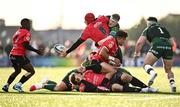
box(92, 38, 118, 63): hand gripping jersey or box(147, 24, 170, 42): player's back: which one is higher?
box(147, 24, 170, 42): player's back

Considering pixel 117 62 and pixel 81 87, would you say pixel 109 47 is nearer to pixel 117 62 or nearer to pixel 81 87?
pixel 117 62

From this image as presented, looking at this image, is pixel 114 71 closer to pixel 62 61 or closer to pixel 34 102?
pixel 34 102

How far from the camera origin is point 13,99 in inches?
515

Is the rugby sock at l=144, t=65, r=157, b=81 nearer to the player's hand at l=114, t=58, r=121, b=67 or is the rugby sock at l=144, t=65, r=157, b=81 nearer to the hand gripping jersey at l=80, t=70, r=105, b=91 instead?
the player's hand at l=114, t=58, r=121, b=67

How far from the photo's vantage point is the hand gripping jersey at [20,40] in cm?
1647

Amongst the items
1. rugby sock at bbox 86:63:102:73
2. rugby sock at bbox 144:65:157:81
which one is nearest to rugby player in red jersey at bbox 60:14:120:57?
rugby sock at bbox 86:63:102:73

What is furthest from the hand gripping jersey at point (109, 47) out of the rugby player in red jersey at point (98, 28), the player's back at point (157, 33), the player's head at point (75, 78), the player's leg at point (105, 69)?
the player's back at point (157, 33)

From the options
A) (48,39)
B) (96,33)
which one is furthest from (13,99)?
(48,39)

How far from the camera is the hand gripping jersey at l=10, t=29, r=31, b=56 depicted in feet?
54.0

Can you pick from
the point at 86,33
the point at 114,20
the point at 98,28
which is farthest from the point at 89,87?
the point at 114,20

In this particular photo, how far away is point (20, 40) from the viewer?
1653 cm

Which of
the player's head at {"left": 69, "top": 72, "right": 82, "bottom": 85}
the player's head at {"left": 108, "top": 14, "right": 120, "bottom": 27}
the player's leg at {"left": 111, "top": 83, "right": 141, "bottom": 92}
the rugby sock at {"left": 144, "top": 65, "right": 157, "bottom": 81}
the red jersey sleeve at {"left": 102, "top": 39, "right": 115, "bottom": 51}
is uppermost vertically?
the player's head at {"left": 108, "top": 14, "right": 120, "bottom": 27}

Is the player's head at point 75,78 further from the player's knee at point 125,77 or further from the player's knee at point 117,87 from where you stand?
the player's knee at point 125,77

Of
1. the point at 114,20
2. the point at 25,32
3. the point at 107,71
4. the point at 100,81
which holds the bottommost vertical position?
the point at 100,81
